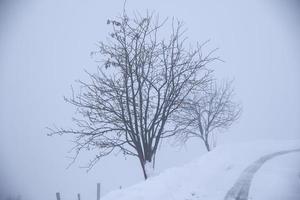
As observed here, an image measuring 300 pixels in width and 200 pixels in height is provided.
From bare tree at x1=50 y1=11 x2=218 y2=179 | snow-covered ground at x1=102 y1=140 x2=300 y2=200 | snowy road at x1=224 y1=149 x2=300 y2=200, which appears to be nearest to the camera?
snowy road at x1=224 y1=149 x2=300 y2=200

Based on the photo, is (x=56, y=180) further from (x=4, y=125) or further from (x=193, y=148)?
(x=4, y=125)

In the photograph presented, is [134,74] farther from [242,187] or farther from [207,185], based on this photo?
[242,187]

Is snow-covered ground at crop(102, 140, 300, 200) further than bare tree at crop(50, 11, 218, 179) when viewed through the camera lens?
No

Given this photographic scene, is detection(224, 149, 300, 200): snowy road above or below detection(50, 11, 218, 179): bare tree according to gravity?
below

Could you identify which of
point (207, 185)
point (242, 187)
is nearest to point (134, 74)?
point (207, 185)

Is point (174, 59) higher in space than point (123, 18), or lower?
lower

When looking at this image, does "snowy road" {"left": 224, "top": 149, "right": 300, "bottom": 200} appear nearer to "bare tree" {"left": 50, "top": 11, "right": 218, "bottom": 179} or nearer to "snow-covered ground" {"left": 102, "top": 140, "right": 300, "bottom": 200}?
"snow-covered ground" {"left": 102, "top": 140, "right": 300, "bottom": 200}

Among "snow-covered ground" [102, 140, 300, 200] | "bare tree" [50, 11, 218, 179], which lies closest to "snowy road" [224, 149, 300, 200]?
"snow-covered ground" [102, 140, 300, 200]

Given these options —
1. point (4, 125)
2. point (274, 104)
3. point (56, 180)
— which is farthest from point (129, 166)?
point (274, 104)

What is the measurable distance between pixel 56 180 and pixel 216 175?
240ft

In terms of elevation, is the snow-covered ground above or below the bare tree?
below

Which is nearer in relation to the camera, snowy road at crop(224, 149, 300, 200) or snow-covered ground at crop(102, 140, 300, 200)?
snowy road at crop(224, 149, 300, 200)

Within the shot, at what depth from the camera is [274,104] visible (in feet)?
555

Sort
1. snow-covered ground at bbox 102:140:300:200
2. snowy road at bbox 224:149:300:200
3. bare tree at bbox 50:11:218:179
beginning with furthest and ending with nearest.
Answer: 1. bare tree at bbox 50:11:218:179
2. snow-covered ground at bbox 102:140:300:200
3. snowy road at bbox 224:149:300:200
